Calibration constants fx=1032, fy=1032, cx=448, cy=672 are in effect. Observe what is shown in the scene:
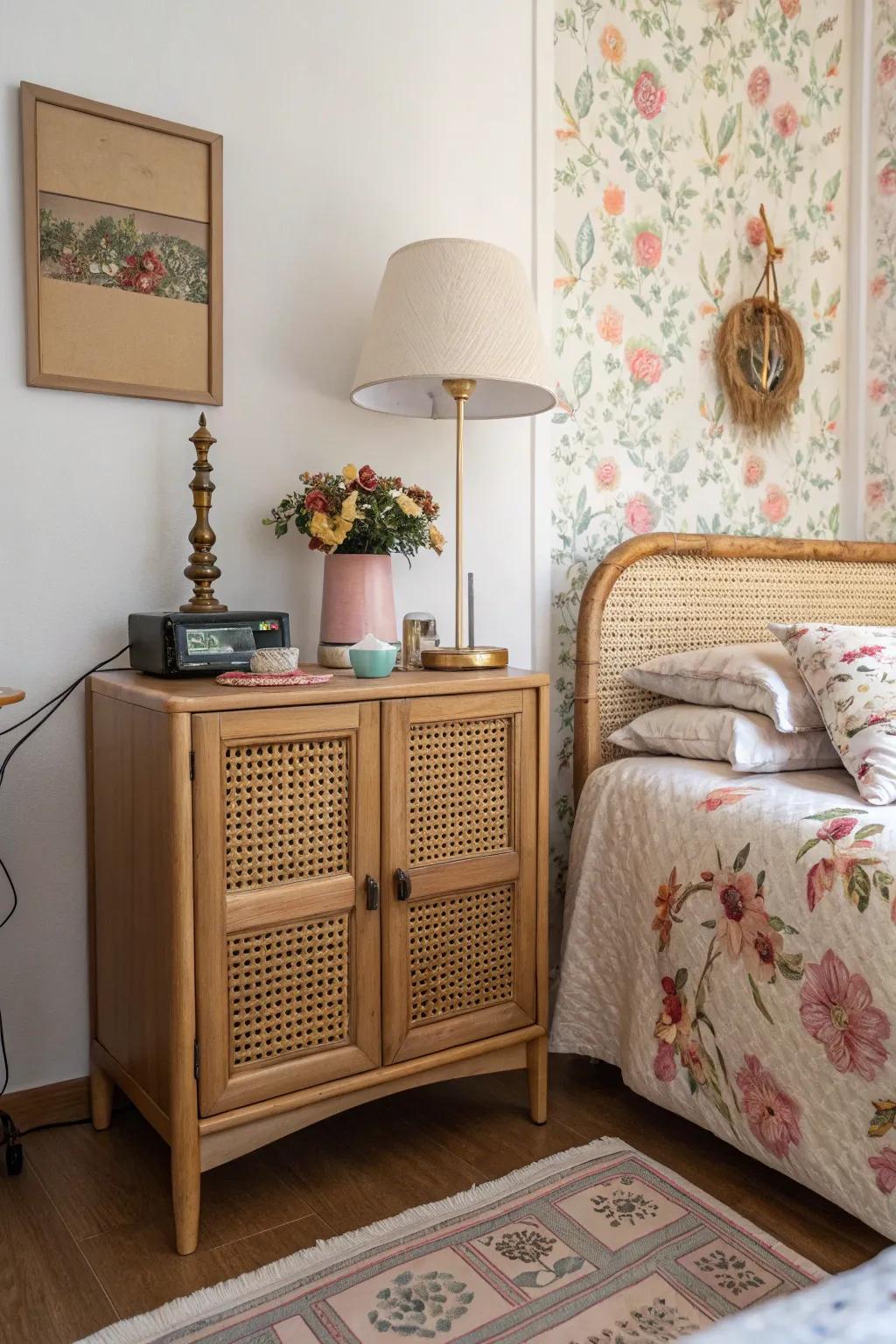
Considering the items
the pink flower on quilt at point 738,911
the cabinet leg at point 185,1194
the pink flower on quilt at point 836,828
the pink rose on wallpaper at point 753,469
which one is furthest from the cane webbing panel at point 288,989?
the pink rose on wallpaper at point 753,469

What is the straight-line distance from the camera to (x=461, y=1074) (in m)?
1.74

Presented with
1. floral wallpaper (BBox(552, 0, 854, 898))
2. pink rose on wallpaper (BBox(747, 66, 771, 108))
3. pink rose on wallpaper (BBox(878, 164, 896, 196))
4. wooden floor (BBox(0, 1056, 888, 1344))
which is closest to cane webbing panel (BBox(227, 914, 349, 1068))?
wooden floor (BBox(0, 1056, 888, 1344))

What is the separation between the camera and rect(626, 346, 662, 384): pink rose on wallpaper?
2.45 m

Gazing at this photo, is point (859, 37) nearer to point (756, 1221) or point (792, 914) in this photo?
point (792, 914)

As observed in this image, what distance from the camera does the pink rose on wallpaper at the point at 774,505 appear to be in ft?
9.00

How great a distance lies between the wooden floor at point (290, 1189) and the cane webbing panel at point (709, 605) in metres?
0.78

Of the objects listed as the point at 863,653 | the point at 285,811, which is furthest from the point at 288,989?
the point at 863,653

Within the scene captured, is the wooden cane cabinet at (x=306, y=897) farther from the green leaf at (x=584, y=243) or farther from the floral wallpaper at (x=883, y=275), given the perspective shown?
A: the floral wallpaper at (x=883, y=275)

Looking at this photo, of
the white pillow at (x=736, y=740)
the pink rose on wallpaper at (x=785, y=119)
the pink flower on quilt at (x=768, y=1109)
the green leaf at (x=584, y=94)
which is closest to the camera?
the pink flower on quilt at (x=768, y=1109)

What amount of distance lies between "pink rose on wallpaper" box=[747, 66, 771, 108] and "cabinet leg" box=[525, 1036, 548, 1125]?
2.36 m

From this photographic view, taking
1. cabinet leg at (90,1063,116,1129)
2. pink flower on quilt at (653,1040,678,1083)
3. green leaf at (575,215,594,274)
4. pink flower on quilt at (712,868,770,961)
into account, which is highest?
green leaf at (575,215,594,274)

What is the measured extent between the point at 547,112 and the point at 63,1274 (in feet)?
7.65

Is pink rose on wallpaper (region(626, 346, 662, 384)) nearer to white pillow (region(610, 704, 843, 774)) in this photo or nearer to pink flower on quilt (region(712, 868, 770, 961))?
white pillow (region(610, 704, 843, 774))

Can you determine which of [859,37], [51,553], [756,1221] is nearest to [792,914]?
[756,1221]
